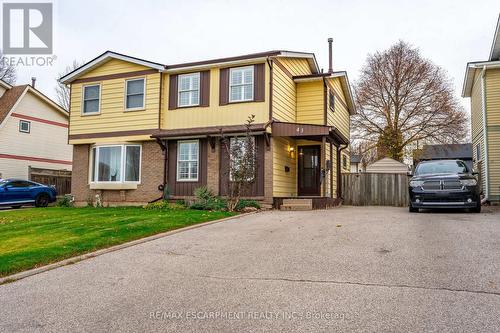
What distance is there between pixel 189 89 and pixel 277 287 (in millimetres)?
12489

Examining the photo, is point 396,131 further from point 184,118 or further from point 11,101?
point 11,101

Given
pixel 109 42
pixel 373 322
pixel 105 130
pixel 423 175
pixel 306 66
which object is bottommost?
pixel 373 322

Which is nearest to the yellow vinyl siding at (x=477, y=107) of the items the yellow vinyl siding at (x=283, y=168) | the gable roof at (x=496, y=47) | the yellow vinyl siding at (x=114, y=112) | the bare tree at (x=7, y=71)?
the gable roof at (x=496, y=47)

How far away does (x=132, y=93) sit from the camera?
16.9 meters

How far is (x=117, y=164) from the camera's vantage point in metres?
16.8

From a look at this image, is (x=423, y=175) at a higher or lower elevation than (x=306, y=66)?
lower

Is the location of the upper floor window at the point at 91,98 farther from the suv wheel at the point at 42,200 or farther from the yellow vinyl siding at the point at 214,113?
the suv wheel at the point at 42,200

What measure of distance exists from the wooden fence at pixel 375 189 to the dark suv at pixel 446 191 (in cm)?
674

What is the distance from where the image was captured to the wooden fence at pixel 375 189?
19.2 m

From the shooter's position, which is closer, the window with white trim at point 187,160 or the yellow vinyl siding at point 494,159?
the window with white trim at point 187,160

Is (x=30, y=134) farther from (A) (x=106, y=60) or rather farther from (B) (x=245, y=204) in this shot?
(B) (x=245, y=204)

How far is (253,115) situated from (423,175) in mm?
5943

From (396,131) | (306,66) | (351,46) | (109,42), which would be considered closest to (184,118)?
(306,66)

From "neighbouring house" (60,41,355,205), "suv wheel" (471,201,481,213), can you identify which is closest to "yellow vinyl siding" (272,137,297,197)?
"neighbouring house" (60,41,355,205)
